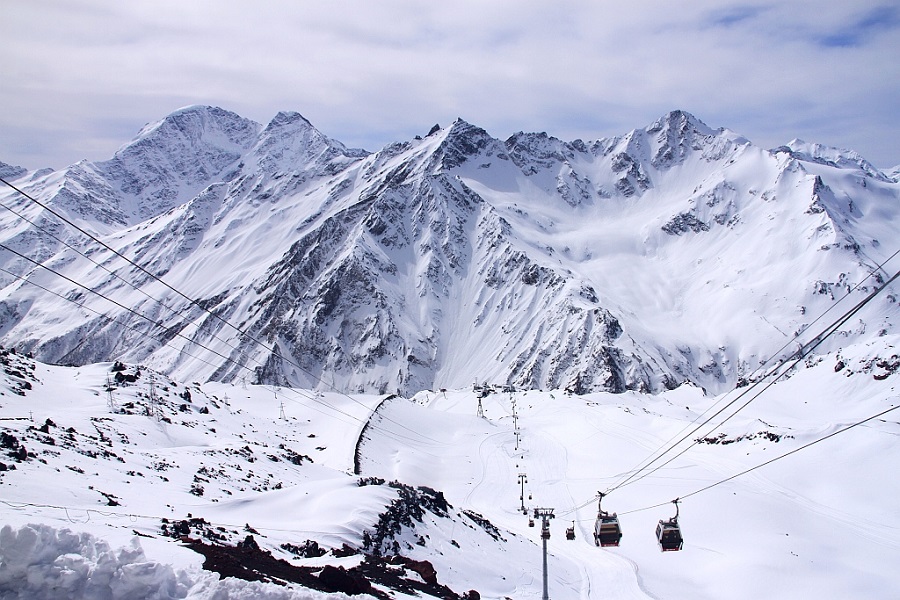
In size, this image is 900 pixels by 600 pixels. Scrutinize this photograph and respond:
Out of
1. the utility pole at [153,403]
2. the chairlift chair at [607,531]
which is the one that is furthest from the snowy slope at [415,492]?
the chairlift chair at [607,531]

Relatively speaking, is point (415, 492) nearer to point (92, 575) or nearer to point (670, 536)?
point (670, 536)

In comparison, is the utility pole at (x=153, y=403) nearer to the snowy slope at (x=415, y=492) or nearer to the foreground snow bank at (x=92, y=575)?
the snowy slope at (x=415, y=492)

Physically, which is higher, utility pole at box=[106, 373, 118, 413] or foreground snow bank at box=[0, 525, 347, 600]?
utility pole at box=[106, 373, 118, 413]

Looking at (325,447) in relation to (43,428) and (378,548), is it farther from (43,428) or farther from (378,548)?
(378,548)

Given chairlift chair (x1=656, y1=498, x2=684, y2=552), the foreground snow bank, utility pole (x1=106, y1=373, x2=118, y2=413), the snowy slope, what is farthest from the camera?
utility pole (x1=106, y1=373, x2=118, y2=413)

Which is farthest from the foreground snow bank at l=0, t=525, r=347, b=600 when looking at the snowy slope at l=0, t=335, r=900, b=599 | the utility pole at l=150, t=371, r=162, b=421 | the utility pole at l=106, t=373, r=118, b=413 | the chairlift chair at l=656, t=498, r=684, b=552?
the utility pole at l=150, t=371, r=162, b=421

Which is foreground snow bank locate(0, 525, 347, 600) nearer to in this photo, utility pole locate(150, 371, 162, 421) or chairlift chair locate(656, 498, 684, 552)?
chairlift chair locate(656, 498, 684, 552)

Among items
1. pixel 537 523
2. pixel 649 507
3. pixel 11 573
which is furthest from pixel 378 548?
pixel 649 507

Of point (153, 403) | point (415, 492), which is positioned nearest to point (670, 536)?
point (415, 492)

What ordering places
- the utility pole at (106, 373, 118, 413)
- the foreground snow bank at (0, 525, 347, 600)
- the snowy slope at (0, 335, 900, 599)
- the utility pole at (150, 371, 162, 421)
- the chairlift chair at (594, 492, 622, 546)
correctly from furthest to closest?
the utility pole at (150, 371, 162, 421) → the utility pole at (106, 373, 118, 413) → the chairlift chair at (594, 492, 622, 546) → the snowy slope at (0, 335, 900, 599) → the foreground snow bank at (0, 525, 347, 600)
